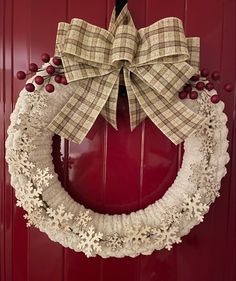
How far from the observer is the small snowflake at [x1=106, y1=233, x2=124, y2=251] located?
825 mm

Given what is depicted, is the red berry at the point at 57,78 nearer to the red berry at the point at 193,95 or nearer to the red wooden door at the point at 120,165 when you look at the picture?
the red wooden door at the point at 120,165

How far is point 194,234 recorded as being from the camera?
3.28 ft

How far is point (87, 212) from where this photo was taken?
854mm

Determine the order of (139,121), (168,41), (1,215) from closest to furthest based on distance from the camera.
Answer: (168,41) < (139,121) < (1,215)

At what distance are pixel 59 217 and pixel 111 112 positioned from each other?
0.31 m

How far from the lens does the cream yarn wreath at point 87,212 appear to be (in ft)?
2.69

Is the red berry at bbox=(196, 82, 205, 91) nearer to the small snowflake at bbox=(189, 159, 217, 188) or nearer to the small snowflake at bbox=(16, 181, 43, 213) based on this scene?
the small snowflake at bbox=(189, 159, 217, 188)

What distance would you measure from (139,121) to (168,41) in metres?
0.24

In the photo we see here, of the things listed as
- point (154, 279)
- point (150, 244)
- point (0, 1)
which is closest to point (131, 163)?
point (150, 244)

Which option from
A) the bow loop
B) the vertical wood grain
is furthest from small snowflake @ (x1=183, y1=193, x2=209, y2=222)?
the vertical wood grain

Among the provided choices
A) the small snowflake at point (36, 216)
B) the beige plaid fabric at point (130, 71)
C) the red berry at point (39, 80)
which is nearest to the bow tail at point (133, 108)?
the beige plaid fabric at point (130, 71)

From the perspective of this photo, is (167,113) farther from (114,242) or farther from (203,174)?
(114,242)

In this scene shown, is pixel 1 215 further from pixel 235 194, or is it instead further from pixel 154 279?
pixel 235 194

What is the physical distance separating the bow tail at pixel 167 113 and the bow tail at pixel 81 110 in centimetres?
8
